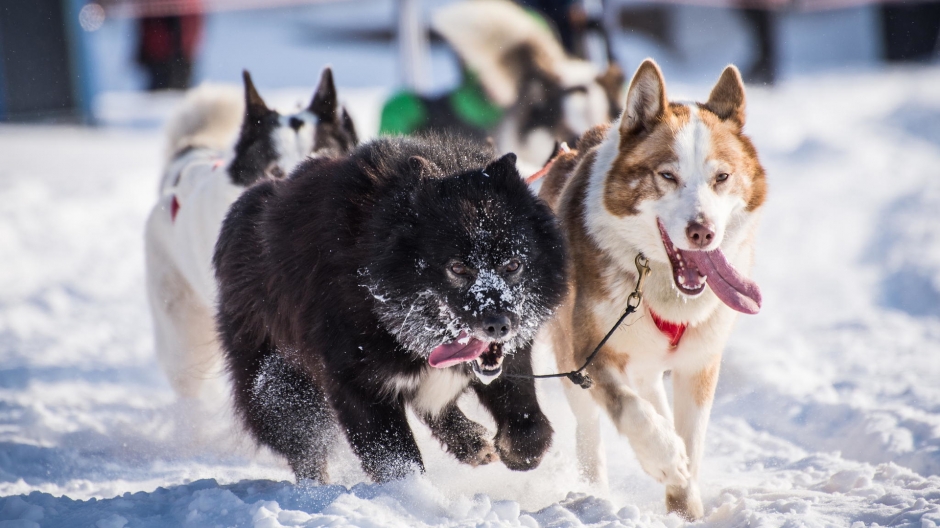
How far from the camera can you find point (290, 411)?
122 inches

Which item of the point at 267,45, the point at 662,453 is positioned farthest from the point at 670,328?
the point at 267,45

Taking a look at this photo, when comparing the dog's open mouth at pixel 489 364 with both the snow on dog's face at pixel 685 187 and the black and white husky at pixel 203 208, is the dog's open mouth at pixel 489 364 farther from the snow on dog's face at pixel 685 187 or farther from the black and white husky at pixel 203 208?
the black and white husky at pixel 203 208

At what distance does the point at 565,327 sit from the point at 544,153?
3358mm

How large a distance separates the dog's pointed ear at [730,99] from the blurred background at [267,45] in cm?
692

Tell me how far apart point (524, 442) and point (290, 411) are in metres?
0.83

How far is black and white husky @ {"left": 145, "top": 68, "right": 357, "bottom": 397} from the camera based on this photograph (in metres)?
3.90

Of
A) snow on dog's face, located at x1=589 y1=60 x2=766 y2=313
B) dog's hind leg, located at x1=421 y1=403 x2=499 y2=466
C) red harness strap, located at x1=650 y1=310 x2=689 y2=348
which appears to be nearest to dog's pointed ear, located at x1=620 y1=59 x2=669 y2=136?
snow on dog's face, located at x1=589 y1=60 x2=766 y2=313

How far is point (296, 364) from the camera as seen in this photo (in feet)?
9.80

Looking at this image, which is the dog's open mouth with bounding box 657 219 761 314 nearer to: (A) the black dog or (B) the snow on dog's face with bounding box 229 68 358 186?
(A) the black dog

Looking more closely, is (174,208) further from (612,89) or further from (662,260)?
(612,89)

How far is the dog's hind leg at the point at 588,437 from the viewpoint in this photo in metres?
3.22

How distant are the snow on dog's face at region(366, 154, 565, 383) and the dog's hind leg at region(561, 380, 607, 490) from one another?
67 centimetres

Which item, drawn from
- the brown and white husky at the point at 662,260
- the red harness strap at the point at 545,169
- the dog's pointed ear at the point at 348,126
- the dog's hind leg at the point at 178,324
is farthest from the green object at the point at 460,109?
the brown and white husky at the point at 662,260

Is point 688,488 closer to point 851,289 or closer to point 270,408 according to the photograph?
point 270,408
